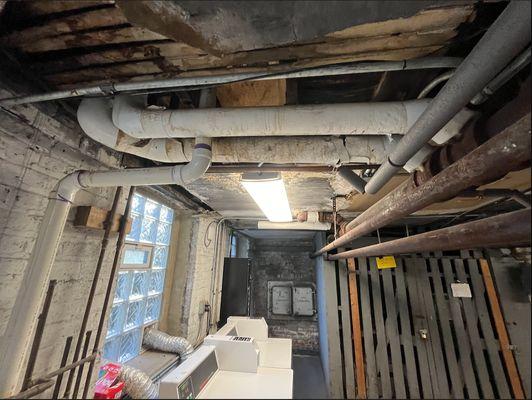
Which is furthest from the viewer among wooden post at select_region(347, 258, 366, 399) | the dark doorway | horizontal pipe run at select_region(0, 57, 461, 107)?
the dark doorway

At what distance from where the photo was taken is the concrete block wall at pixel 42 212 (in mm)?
985

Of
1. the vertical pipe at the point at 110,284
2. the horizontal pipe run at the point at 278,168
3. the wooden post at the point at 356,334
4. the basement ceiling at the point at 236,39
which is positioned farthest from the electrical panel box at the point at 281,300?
the basement ceiling at the point at 236,39

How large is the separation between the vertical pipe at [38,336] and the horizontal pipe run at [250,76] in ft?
2.98

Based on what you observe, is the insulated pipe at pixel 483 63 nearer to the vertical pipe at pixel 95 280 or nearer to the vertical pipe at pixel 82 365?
the vertical pipe at pixel 95 280

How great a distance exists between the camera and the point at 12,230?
3.28 ft

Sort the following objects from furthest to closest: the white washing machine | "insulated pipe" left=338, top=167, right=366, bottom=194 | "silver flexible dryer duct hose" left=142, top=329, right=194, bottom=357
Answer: "silver flexible dryer duct hose" left=142, top=329, right=194, bottom=357 < "insulated pipe" left=338, top=167, right=366, bottom=194 < the white washing machine

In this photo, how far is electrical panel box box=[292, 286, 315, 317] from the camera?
485cm

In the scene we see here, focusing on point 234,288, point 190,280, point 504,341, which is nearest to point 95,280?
point 190,280

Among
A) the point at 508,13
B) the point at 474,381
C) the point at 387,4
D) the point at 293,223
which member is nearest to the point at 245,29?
the point at 387,4

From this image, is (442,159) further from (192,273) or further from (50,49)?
(192,273)

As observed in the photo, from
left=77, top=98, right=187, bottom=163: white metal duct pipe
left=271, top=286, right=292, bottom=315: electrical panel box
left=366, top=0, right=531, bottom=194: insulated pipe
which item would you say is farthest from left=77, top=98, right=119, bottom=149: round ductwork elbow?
left=271, top=286, right=292, bottom=315: electrical panel box

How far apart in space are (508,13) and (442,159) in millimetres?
386

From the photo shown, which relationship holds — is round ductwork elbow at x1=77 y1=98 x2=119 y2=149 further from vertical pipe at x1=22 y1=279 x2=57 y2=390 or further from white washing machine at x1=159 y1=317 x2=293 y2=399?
white washing machine at x1=159 y1=317 x2=293 y2=399

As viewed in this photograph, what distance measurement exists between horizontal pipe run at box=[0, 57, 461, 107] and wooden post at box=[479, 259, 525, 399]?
3.31 meters
